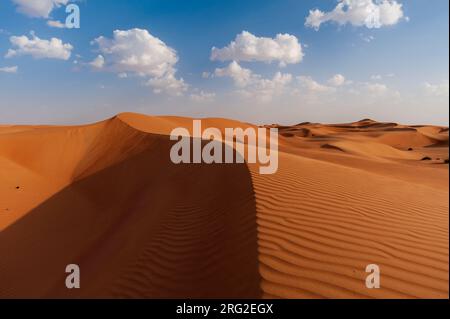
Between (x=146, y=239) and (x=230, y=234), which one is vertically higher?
(x=230, y=234)

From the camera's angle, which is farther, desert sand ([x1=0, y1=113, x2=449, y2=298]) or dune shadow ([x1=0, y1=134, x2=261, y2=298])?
dune shadow ([x1=0, y1=134, x2=261, y2=298])

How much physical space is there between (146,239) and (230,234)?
1803mm

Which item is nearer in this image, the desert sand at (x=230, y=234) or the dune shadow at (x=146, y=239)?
the desert sand at (x=230, y=234)

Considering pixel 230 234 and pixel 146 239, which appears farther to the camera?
pixel 146 239

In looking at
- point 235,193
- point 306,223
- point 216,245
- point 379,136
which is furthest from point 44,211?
point 379,136

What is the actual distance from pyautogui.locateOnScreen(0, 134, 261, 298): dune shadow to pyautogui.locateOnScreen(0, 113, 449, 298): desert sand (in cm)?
2

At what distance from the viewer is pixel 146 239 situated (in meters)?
5.48

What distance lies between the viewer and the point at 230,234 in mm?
4465

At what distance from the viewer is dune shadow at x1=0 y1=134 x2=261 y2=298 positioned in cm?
392

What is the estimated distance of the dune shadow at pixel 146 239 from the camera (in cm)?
392

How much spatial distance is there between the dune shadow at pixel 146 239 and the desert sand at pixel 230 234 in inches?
1.0

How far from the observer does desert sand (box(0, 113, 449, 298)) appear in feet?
11.4
